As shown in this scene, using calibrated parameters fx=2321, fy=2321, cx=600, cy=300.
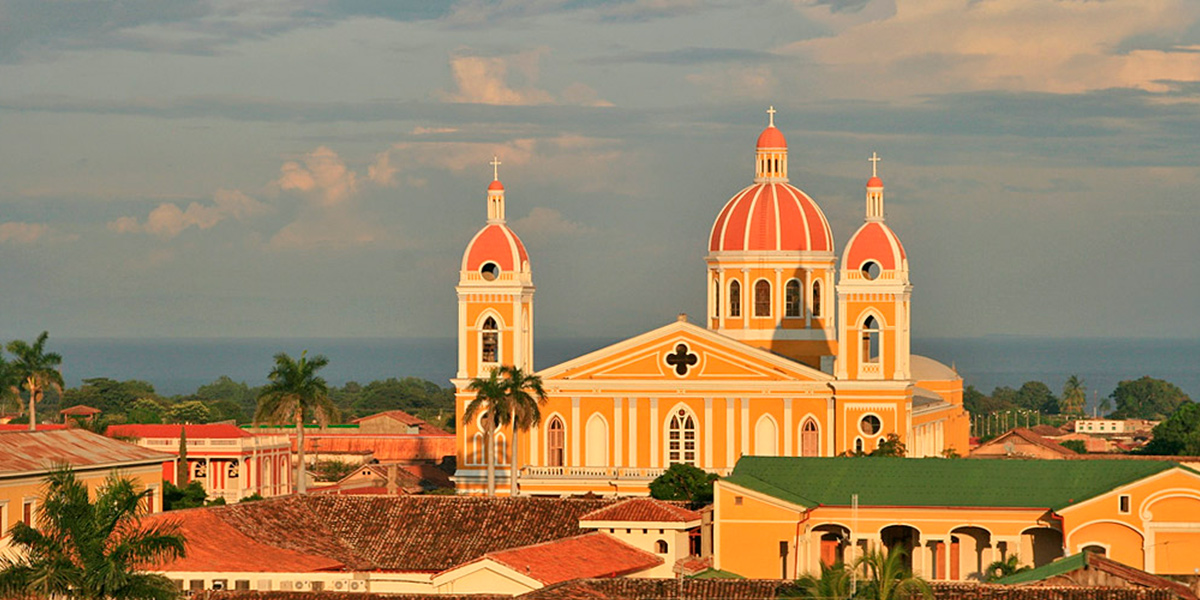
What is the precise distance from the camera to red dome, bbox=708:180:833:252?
90.0 meters

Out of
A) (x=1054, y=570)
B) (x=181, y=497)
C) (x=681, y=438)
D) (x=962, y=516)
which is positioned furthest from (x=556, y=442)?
(x=1054, y=570)

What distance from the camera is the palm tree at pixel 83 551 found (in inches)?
1490

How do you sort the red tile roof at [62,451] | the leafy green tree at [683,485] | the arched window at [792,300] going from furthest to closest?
the arched window at [792,300] → the leafy green tree at [683,485] → the red tile roof at [62,451]

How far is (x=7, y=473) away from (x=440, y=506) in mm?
11931

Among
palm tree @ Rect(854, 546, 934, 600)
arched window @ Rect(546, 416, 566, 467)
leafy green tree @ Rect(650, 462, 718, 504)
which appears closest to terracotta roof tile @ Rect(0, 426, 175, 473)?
arched window @ Rect(546, 416, 566, 467)

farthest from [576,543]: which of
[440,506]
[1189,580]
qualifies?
[1189,580]

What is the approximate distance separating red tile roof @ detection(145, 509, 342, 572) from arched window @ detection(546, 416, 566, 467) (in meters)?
24.8

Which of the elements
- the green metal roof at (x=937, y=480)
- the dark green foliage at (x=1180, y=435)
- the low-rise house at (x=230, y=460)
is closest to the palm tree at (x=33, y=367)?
the low-rise house at (x=230, y=460)

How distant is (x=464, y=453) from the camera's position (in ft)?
283

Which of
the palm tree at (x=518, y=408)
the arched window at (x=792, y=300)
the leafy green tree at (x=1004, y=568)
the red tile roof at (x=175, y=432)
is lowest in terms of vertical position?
the leafy green tree at (x=1004, y=568)

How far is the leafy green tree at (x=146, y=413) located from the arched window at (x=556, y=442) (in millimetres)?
53291

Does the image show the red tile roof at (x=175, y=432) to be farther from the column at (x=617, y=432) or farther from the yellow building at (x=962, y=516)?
the yellow building at (x=962, y=516)

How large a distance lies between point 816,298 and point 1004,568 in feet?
100

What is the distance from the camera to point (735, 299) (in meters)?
90.5
